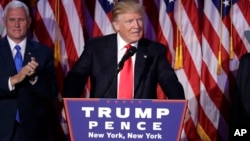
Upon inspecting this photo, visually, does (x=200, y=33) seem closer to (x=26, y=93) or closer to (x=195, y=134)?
(x=195, y=134)

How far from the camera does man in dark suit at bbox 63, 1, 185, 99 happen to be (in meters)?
2.88

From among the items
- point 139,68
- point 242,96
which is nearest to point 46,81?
point 139,68

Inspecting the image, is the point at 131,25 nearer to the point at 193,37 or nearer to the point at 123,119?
the point at 123,119

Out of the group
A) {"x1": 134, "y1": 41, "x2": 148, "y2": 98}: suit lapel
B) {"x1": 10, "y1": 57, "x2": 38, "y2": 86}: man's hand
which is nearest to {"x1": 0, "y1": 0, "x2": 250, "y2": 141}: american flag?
{"x1": 10, "y1": 57, "x2": 38, "y2": 86}: man's hand

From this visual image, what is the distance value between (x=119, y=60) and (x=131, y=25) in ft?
0.63

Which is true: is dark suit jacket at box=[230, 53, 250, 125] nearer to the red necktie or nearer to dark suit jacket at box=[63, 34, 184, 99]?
dark suit jacket at box=[63, 34, 184, 99]

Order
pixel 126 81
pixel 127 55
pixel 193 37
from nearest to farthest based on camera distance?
pixel 127 55
pixel 126 81
pixel 193 37

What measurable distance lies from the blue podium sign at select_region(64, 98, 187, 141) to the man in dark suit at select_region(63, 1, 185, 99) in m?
0.48

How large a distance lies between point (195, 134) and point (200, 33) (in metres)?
0.76

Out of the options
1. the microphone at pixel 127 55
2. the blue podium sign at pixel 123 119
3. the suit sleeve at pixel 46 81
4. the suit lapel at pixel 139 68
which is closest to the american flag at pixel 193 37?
the suit sleeve at pixel 46 81

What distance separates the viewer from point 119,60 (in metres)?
2.95

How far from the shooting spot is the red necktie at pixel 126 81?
285cm

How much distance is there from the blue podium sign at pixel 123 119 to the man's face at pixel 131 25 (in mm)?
618

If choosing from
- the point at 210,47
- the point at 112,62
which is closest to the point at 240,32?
the point at 210,47
